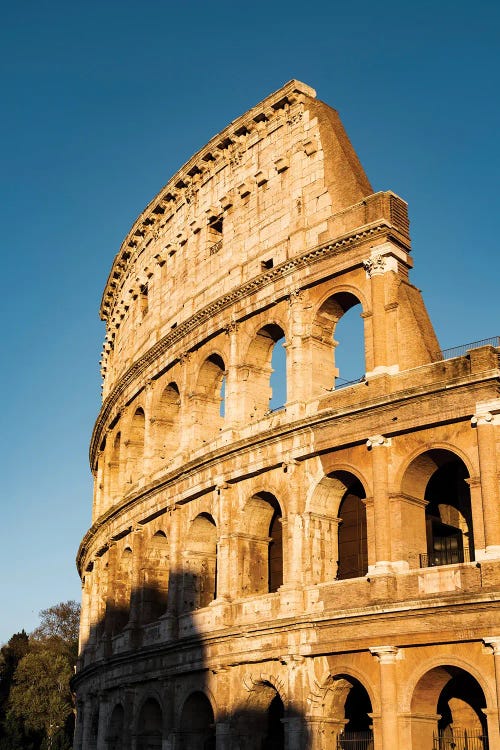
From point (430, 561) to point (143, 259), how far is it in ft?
61.1

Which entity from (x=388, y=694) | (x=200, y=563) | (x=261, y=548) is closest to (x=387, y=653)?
(x=388, y=694)

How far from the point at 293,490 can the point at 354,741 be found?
231 inches

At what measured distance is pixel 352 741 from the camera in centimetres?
2128

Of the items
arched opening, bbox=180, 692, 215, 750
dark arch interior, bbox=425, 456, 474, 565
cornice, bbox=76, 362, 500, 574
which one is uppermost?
cornice, bbox=76, 362, 500, 574

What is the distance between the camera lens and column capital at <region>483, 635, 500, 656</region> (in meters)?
18.4

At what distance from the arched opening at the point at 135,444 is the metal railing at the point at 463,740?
1602 cm

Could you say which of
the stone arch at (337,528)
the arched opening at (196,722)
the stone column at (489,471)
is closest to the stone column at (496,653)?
the stone column at (489,471)

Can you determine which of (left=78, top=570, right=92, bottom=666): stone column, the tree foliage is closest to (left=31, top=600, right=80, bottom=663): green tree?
the tree foliage

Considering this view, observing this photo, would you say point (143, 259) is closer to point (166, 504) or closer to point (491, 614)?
point (166, 504)

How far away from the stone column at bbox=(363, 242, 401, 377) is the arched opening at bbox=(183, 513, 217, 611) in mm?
7393

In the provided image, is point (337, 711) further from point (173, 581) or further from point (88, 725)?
point (88, 725)

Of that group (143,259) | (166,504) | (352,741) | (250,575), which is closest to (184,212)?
(143,259)

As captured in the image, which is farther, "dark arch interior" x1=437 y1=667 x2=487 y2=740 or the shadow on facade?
the shadow on facade

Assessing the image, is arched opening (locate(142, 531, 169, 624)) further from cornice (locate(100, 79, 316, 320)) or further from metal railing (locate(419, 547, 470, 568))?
cornice (locate(100, 79, 316, 320))
